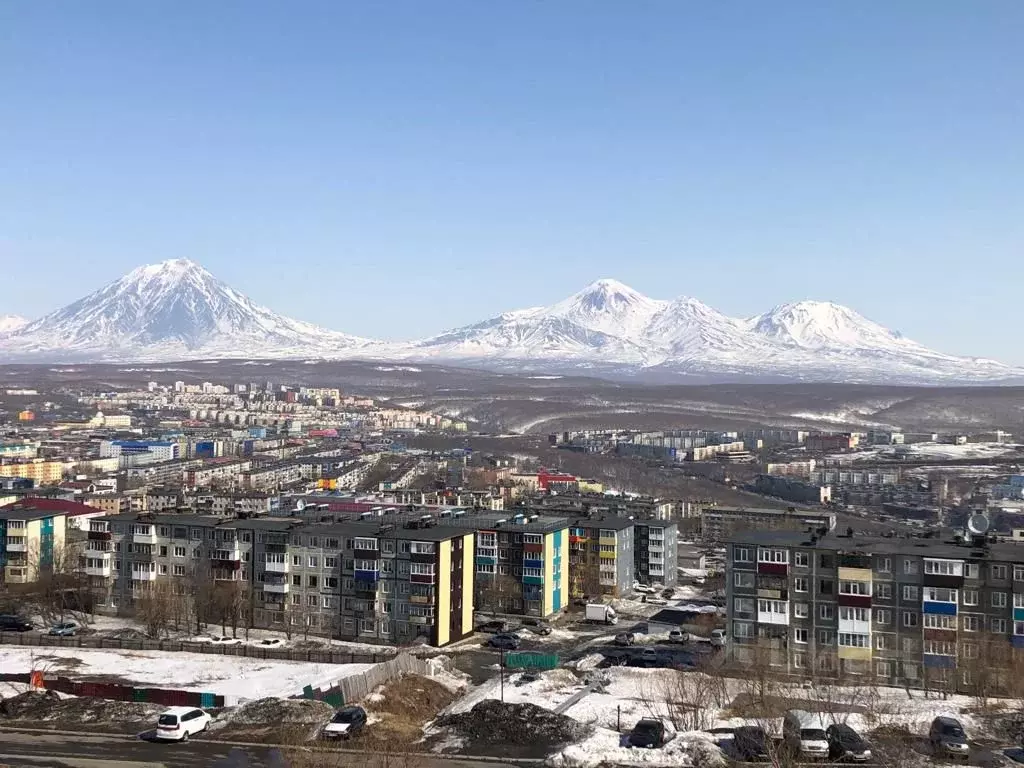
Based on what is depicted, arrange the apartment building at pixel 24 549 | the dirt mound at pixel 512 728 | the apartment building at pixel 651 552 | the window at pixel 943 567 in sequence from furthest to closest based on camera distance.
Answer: the apartment building at pixel 651 552, the apartment building at pixel 24 549, the window at pixel 943 567, the dirt mound at pixel 512 728

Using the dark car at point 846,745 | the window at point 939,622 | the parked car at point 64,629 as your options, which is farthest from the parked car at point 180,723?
the window at point 939,622

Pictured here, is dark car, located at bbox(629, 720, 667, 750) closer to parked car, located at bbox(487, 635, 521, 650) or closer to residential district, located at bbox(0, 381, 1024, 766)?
residential district, located at bbox(0, 381, 1024, 766)

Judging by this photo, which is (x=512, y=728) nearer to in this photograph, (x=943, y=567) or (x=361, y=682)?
(x=361, y=682)

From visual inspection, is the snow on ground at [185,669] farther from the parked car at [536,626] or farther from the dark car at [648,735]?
the parked car at [536,626]

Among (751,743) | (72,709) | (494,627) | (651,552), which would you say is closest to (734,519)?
(651,552)

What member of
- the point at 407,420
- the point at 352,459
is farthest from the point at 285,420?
the point at 352,459

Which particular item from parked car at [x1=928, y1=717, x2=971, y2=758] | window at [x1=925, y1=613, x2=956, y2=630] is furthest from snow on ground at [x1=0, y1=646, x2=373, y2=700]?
window at [x1=925, y1=613, x2=956, y2=630]

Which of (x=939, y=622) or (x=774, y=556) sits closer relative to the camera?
(x=939, y=622)
